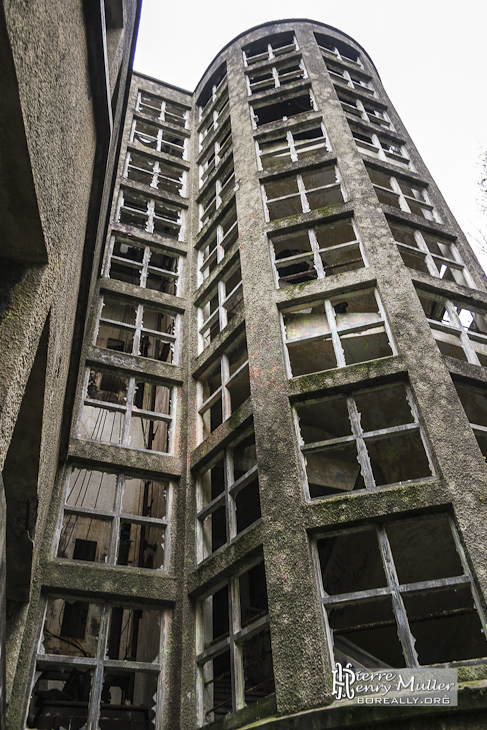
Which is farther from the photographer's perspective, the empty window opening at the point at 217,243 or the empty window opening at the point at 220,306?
the empty window opening at the point at 217,243

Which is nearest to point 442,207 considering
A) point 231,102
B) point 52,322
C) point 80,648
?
point 231,102

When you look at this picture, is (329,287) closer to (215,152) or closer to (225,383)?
(225,383)

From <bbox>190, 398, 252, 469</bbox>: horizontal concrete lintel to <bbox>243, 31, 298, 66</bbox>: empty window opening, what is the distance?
16.2m

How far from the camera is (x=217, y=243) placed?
15.2 metres

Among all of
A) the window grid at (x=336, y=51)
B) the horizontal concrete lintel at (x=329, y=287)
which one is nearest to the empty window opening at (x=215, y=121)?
the window grid at (x=336, y=51)

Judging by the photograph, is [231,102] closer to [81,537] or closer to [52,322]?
[81,537]

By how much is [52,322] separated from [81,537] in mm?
11926

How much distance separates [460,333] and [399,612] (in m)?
5.93

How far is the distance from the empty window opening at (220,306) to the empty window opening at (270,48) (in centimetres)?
1154

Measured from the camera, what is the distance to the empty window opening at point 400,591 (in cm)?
800

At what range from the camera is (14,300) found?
3744mm

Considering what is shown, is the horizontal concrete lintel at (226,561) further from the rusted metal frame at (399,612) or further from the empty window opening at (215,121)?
the empty window opening at (215,121)

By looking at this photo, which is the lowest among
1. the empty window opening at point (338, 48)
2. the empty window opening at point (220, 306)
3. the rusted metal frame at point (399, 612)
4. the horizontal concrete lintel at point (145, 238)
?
the rusted metal frame at point (399, 612)

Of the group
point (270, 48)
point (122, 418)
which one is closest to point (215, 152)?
point (270, 48)
